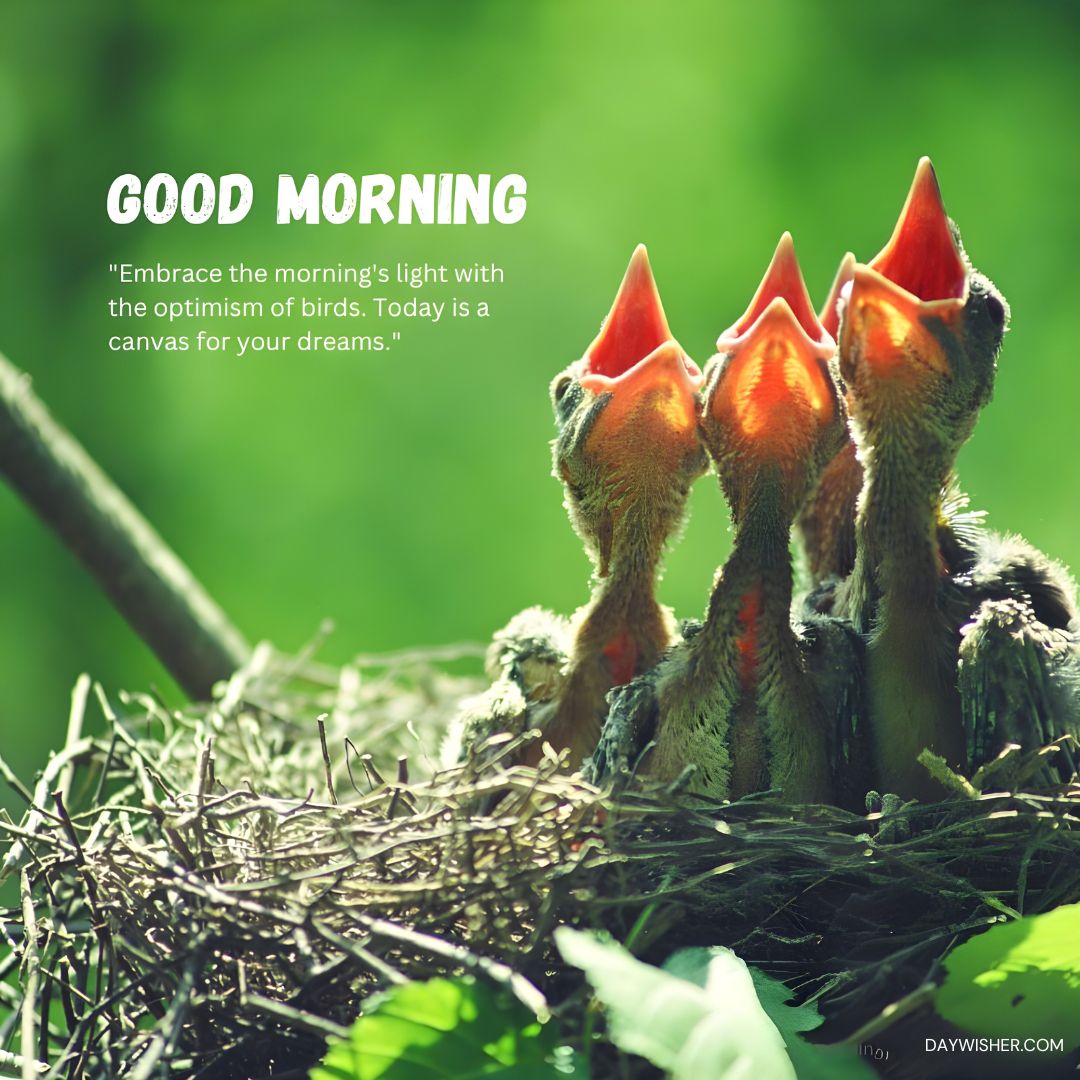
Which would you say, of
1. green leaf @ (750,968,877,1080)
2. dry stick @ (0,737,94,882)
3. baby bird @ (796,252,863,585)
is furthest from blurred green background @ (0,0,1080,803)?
green leaf @ (750,968,877,1080)

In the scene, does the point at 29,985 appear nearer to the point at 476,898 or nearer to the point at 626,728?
the point at 476,898

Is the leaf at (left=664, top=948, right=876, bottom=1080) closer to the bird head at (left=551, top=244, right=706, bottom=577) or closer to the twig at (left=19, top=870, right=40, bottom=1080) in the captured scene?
the twig at (left=19, top=870, right=40, bottom=1080)

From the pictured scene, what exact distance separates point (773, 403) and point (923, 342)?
159 mm

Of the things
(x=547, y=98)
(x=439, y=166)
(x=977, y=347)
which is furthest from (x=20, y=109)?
(x=977, y=347)

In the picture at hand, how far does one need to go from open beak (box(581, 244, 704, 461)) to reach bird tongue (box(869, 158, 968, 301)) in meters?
0.24

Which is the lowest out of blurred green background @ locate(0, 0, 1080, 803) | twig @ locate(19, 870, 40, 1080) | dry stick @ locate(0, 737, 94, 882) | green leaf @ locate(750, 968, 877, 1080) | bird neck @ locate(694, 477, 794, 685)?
green leaf @ locate(750, 968, 877, 1080)

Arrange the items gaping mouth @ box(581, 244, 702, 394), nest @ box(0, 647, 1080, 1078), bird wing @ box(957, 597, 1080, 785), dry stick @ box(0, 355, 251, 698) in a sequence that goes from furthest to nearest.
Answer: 1. dry stick @ box(0, 355, 251, 698)
2. gaping mouth @ box(581, 244, 702, 394)
3. bird wing @ box(957, 597, 1080, 785)
4. nest @ box(0, 647, 1080, 1078)

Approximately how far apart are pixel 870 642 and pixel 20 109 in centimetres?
318

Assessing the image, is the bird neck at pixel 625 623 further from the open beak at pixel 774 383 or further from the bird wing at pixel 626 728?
the open beak at pixel 774 383

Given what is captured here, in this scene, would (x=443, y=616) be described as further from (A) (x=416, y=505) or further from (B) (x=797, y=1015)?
(B) (x=797, y=1015)

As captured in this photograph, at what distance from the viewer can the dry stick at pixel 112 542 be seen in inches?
69.6

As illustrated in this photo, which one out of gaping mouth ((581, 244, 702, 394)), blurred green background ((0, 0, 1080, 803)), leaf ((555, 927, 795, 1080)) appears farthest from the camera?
blurred green background ((0, 0, 1080, 803))

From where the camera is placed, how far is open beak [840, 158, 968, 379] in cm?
124

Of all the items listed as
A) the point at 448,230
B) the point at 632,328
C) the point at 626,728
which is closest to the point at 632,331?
the point at 632,328
